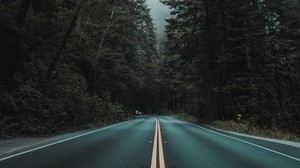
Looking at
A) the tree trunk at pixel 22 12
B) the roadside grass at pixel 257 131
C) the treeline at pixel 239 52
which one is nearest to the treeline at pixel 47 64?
the tree trunk at pixel 22 12

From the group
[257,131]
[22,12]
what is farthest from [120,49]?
[257,131]

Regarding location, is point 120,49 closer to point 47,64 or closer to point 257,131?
point 47,64

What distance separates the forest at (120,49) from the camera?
20.2 metres

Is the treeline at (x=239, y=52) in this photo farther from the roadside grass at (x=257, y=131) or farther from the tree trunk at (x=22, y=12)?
the tree trunk at (x=22, y=12)

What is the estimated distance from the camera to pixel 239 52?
36.3m

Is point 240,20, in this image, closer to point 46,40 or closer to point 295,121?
point 295,121

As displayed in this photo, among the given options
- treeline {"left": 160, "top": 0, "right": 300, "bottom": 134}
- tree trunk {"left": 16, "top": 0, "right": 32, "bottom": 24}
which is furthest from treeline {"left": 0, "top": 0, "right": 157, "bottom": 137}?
treeline {"left": 160, "top": 0, "right": 300, "bottom": 134}

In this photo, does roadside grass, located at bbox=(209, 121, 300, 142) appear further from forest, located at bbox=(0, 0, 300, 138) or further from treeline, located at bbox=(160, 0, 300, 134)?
treeline, located at bbox=(160, 0, 300, 134)

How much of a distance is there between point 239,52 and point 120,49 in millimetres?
19891

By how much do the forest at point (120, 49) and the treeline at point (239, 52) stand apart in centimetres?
10

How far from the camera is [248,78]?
33312mm

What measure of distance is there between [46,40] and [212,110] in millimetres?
18314

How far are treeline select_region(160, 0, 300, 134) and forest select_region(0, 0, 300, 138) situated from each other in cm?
10

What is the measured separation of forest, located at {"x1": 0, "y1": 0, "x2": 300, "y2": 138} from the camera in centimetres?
2019
